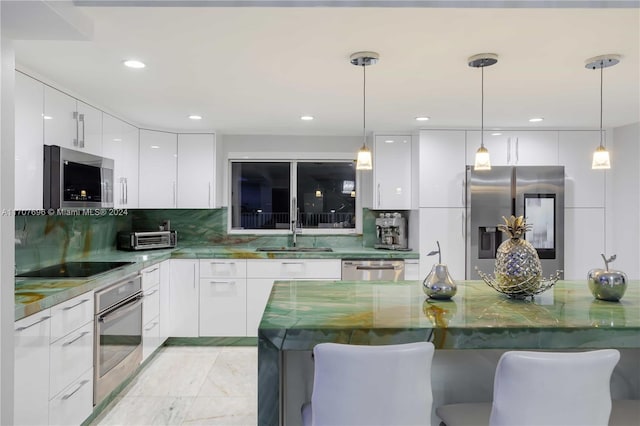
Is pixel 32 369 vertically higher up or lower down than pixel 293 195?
lower down

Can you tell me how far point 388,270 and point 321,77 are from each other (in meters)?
2.19

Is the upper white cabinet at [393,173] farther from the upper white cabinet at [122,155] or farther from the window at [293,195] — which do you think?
the upper white cabinet at [122,155]

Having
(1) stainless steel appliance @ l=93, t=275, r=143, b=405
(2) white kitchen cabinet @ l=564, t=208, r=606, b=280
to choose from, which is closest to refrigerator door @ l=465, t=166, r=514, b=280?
(2) white kitchen cabinet @ l=564, t=208, r=606, b=280

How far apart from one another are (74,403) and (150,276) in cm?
137

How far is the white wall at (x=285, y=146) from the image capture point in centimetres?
495

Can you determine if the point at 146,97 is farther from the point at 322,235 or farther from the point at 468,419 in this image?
the point at 468,419

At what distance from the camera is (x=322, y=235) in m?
5.02

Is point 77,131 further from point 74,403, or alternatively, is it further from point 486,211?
point 486,211

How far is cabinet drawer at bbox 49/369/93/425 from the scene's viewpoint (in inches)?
91.7

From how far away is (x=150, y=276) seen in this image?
12.4 ft

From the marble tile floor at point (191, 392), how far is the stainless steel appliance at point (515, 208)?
2328mm

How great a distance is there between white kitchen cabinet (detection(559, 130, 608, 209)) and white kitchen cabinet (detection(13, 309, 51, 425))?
14.5 feet

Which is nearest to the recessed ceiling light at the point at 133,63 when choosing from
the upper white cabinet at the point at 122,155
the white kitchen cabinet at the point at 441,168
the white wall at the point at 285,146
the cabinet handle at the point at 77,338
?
the upper white cabinet at the point at 122,155

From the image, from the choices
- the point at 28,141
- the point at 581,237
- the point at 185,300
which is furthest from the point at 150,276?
the point at 581,237
